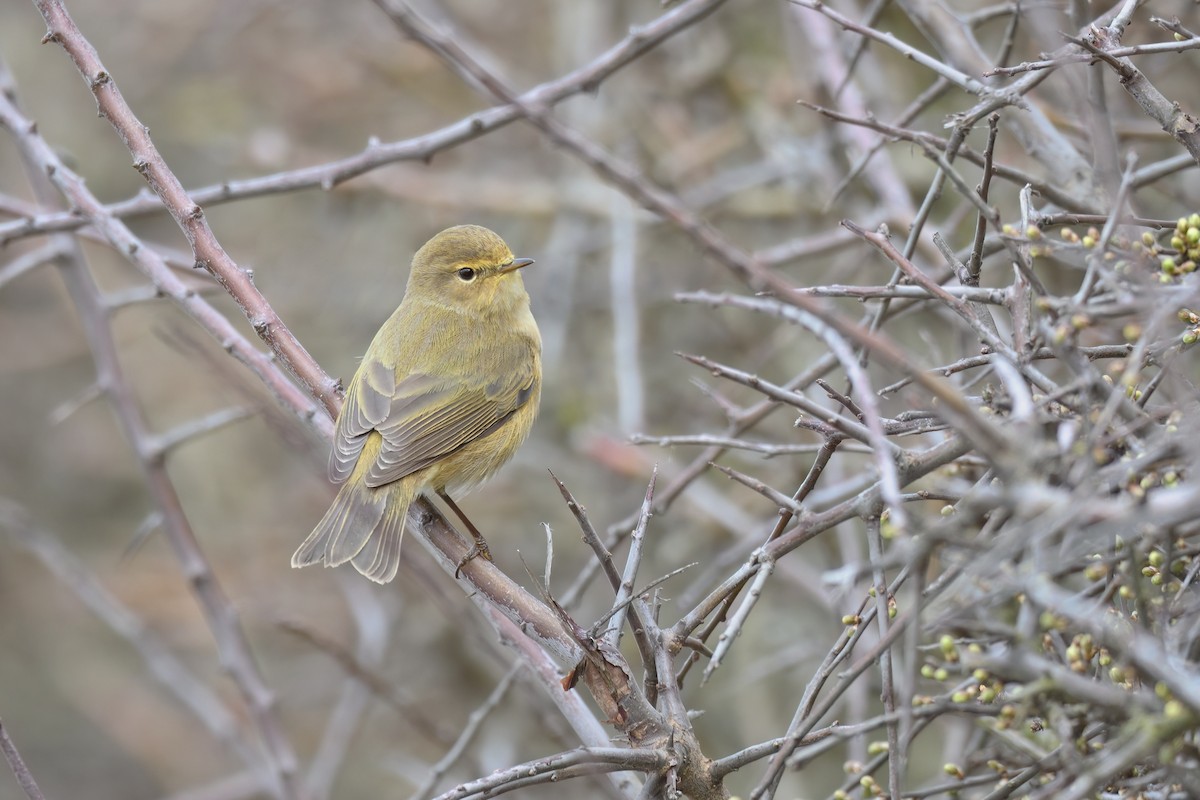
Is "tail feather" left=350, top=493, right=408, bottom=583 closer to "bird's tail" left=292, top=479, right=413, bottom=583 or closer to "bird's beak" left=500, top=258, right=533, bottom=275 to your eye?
"bird's tail" left=292, top=479, right=413, bottom=583

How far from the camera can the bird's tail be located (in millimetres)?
3986

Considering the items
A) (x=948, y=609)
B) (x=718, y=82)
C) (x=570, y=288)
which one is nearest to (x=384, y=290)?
(x=570, y=288)

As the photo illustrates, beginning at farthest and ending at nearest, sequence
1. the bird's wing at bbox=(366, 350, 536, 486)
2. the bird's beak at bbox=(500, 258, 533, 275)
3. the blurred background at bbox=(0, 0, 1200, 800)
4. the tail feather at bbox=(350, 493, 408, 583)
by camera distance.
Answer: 1. the blurred background at bbox=(0, 0, 1200, 800)
2. the bird's beak at bbox=(500, 258, 533, 275)
3. the bird's wing at bbox=(366, 350, 536, 486)
4. the tail feather at bbox=(350, 493, 408, 583)

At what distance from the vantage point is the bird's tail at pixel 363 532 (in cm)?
399

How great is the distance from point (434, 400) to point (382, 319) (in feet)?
8.99

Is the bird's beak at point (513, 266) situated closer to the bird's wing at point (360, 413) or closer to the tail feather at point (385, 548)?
the bird's wing at point (360, 413)

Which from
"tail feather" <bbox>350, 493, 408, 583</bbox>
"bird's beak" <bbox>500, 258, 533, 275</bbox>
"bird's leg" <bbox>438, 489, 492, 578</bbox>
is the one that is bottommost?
"bird's leg" <bbox>438, 489, 492, 578</bbox>

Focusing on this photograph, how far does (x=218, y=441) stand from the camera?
8.95 meters

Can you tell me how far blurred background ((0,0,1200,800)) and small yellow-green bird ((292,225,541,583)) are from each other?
1.14ft

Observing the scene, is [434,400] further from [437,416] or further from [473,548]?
[473,548]

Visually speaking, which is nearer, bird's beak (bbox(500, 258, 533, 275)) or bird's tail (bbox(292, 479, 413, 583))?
bird's tail (bbox(292, 479, 413, 583))

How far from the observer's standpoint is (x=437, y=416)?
4.73 metres

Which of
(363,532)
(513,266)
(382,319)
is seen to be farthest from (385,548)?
(382,319)

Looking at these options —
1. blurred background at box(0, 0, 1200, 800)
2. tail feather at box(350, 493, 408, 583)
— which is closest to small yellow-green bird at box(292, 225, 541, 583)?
A: tail feather at box(350, 493, 408, 583)
